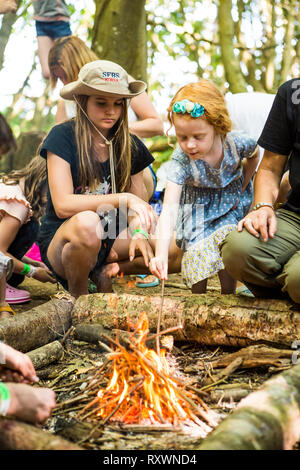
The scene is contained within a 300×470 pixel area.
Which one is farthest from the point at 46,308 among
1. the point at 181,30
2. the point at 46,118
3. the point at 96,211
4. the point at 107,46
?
the point at 46,118

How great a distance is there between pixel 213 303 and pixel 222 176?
977 millimetres

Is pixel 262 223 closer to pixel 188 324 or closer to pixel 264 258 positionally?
pixel 264 258

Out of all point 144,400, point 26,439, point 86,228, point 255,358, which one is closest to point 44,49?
point 86,228

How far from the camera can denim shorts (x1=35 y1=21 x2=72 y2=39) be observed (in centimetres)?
568

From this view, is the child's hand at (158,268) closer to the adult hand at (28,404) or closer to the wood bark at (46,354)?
the wood bark at (46,354)

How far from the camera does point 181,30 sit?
9.51 metres

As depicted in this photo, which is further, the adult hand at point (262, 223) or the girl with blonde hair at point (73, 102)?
the girl with blonde hair at point (73, 102)

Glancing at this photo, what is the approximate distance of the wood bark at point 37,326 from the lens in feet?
9.09

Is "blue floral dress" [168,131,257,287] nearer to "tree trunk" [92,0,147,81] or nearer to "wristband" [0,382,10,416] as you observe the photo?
"wristband" [0,382,10,416]

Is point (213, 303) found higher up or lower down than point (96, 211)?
lower down

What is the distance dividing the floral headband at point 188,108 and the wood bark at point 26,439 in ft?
6.95

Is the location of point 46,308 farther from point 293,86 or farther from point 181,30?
point 181,30

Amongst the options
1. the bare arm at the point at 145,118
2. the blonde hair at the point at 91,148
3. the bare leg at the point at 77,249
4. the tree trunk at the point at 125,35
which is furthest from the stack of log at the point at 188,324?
the tree trunk at the point at 125,35

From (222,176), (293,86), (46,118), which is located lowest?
(46,118)
